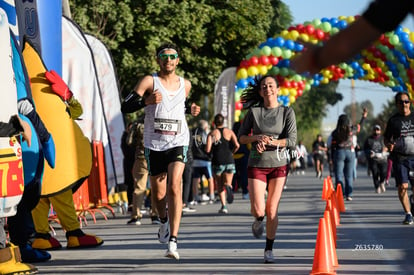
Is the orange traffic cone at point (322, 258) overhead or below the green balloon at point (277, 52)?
below

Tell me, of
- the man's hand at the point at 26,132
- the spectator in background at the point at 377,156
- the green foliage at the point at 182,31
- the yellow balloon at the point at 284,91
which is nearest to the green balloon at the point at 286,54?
the yellow balloon at the point at 284,91

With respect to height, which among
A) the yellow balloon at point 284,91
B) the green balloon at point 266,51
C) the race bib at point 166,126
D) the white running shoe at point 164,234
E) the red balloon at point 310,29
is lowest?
the white running shoe at point 164,234

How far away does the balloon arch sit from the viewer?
2469cm

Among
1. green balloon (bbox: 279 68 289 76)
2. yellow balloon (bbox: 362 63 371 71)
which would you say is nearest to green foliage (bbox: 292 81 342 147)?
yellow balloon (bbox: 362 63 371 71)

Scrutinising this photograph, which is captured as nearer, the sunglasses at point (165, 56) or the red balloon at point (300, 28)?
the sunglasses at point (165, 56)

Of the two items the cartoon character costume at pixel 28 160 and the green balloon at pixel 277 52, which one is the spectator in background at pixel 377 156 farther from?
the cartoon character costume at pixel 28 160

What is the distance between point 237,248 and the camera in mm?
10344

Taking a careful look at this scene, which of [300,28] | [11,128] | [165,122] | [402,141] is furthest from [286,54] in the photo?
[11,128]

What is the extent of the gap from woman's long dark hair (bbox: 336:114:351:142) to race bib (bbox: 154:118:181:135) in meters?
10.3

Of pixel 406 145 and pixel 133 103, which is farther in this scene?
pixel 406 145

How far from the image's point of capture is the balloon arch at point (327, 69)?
972 inches

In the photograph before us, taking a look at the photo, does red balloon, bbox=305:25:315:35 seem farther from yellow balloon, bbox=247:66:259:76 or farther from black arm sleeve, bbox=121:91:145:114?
black arm sleeve, bbox=121:91:145:114

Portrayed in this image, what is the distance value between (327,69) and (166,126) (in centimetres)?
1670

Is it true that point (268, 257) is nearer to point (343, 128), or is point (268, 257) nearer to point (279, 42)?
point (343, 128)
